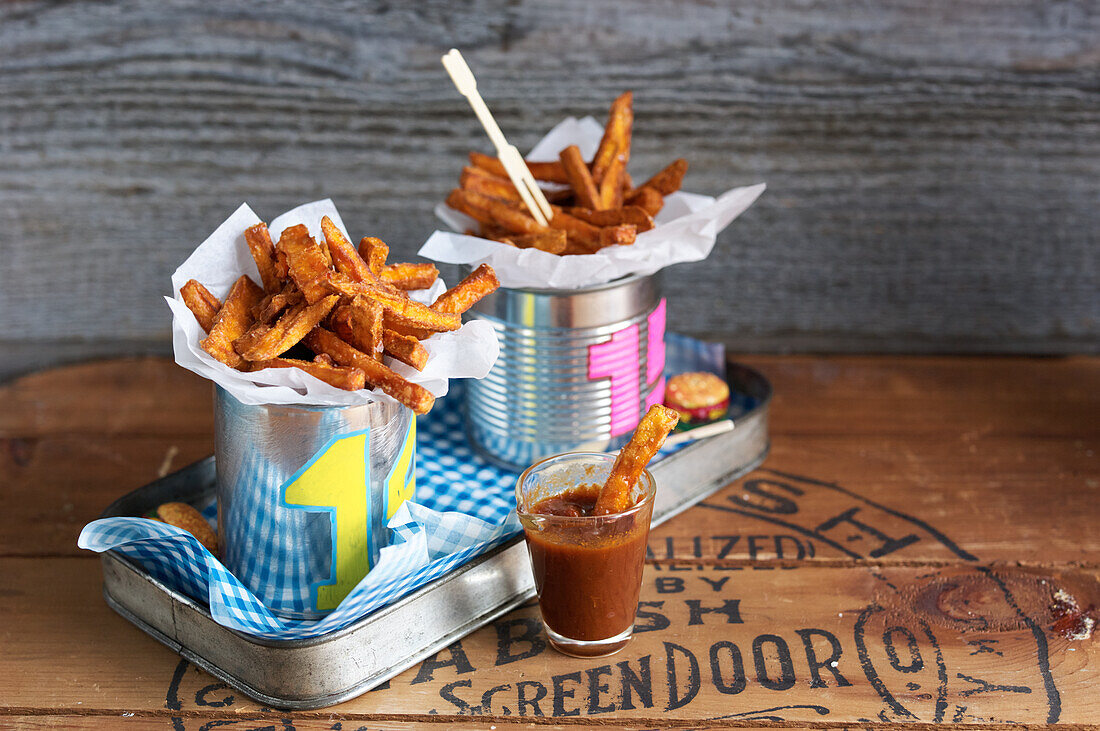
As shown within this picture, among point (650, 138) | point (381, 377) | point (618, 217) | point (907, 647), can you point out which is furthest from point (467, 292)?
point (650, 138)

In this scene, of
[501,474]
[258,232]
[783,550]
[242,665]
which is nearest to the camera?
[242,665]

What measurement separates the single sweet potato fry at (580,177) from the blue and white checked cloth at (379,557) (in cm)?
41

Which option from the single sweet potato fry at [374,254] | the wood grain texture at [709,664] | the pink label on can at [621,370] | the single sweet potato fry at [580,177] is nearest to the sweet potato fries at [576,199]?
the single sweet potato fry at [580,177]

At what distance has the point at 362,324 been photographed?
44.9 inches

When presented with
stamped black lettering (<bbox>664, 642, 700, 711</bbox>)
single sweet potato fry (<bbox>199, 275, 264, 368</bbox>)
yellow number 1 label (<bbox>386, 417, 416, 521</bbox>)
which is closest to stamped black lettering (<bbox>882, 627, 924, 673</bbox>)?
stamped black lettering (<bbox>664, 642, 700, 711</bbox>)

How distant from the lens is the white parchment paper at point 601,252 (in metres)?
1.38

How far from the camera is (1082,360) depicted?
208 cm

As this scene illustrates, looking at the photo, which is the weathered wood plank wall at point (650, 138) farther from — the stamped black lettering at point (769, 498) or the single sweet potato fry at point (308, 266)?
the single sweet potato fry at point (308, 266)

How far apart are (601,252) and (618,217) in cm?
5

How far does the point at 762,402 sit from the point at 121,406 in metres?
1.06

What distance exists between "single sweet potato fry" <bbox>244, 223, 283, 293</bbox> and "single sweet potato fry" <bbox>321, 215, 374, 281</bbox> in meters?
0.10

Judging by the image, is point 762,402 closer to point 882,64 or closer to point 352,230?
point 882,64

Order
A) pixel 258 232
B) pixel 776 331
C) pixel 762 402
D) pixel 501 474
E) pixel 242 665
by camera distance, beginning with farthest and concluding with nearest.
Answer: pixel 776 331 → pixel 762 402 → pixel 501 474 → pixel 258 232 → pixel 242 665

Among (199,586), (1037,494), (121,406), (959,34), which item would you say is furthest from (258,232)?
(959,34)
